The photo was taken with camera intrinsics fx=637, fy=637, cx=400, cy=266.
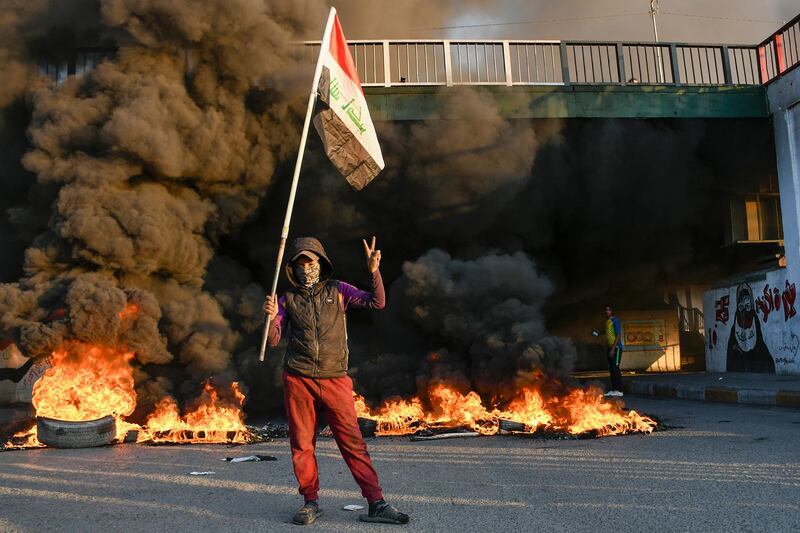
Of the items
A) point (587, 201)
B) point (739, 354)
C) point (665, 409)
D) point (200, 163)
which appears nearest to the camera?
point (665, 409)

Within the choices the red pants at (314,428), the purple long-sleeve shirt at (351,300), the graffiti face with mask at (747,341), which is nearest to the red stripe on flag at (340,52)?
the purple long-sleeve shirt at (351,300)

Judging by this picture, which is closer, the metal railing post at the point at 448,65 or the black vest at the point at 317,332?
the black vest at the point at 317,332

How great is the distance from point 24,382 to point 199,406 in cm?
758

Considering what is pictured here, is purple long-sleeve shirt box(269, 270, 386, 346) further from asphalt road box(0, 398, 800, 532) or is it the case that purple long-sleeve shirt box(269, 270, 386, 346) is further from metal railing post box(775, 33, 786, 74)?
metal railing post box(775, 33, 786, 74)

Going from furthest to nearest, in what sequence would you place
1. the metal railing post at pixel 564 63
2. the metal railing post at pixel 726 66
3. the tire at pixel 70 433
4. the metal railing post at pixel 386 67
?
the metal railing post at pixel 726 66, the metal railing post at pixel 564 63, the metal railing post at pixel 386 67, the tire at pixel 70 433

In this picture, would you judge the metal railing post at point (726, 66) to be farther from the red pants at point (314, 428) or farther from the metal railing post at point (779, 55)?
the red pants at point (314, 428)

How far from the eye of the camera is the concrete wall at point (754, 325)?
12.2 m

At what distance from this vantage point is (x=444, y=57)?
11.3 metres

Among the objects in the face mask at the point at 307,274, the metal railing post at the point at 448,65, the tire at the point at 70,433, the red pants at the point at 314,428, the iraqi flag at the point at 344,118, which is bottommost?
the tire at the point at 70,433

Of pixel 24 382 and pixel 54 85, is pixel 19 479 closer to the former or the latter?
pixel 54 85

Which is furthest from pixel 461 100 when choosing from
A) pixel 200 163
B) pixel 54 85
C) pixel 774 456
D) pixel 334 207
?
pixel 774 456

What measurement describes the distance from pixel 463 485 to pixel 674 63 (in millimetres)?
10503

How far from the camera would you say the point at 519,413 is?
7.82 metres

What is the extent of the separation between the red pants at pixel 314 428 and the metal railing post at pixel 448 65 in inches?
338
